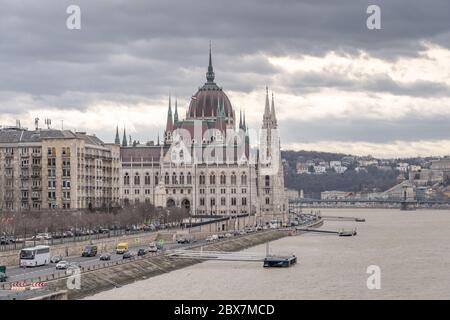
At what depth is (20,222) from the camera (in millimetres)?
76688

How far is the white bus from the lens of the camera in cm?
5841

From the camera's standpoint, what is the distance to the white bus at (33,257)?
58.4 m

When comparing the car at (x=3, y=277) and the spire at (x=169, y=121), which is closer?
the car at (x=3, y=277)

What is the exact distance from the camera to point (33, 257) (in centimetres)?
5869

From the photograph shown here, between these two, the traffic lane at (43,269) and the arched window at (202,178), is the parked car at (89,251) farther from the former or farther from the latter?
the arched window at (202,178)

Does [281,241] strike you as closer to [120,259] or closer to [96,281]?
[120,259]

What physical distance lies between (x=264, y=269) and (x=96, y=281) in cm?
2057

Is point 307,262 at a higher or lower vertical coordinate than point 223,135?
lower

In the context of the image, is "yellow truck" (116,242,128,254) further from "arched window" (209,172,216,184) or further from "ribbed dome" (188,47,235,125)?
"ribbed dome" (188,47,235,125)

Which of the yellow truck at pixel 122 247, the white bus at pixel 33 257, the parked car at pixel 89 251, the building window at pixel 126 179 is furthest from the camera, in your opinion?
the building window at pixel 126 179

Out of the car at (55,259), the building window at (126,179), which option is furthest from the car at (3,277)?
the building window at (126,179)

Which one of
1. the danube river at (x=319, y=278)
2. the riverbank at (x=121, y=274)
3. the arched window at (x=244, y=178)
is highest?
the arched window at (x=244, y=178)

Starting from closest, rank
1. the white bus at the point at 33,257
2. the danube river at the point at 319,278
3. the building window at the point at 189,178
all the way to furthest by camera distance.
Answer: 1. the danube river at the point at 319,278
2. the white bus at the point at 33,257
3. the building window at the point at 189,178
